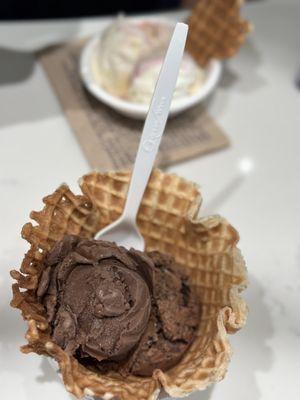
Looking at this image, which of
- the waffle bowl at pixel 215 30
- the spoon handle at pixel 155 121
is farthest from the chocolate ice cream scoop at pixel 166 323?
the waffle bowl at pixel 215 30

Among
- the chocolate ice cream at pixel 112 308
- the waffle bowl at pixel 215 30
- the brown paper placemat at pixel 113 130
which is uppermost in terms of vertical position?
the waffle bowl at pixel 215 30

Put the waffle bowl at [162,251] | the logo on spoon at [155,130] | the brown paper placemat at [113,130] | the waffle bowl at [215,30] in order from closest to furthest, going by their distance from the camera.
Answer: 1. the waffle bowl at [162,251]
2. the logo on spoon at [155,130]
3. the brown paper placemat at [113,130]
4. the waffle bowl at [215,30]

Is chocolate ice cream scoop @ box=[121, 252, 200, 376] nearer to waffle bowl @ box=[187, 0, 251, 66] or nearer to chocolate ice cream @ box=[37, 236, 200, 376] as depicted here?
chocolate ice cream @ box=[37, 236, 200, 376]

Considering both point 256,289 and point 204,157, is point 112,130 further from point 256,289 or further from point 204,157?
point 256,289

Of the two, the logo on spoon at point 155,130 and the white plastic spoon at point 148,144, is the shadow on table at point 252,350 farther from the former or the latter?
the logo on spoon at point 155,130

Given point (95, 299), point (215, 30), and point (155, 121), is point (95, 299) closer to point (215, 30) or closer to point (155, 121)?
point (155, 121)

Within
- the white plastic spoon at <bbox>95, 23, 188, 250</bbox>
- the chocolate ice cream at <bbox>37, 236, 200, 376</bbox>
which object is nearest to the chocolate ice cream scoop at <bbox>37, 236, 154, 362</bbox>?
the chocolate ice cream at <bbox>37, 236, 200, 376</bbox>
